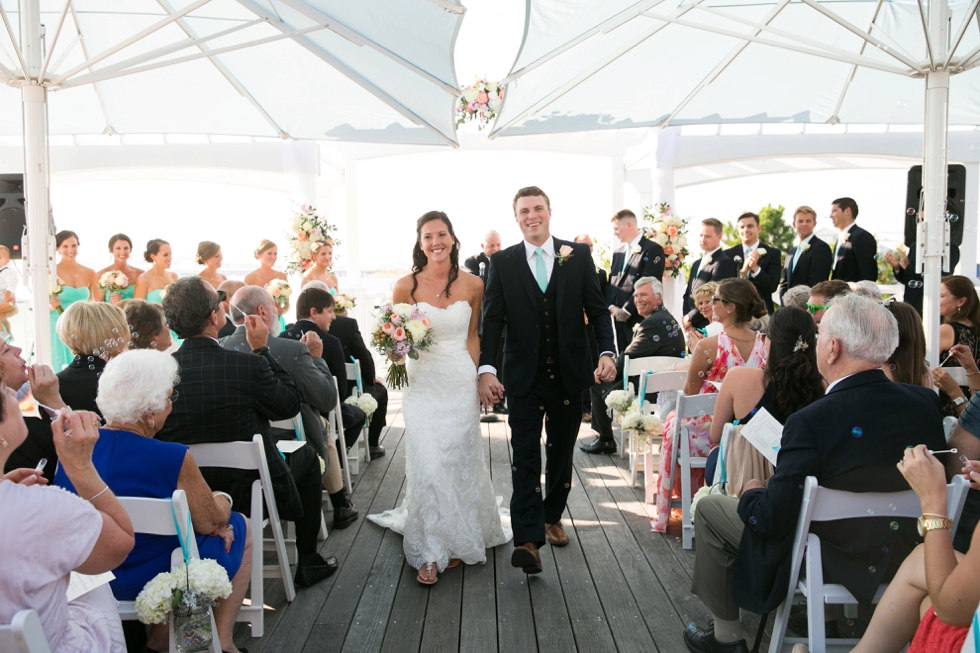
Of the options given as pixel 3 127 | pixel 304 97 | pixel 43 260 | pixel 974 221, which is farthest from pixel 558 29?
pixel 974 221

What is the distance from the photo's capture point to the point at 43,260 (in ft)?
17.6

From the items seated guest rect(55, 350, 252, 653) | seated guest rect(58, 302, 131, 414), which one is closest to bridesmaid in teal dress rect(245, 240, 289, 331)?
seated guest rect(58, 302, 131, 414)

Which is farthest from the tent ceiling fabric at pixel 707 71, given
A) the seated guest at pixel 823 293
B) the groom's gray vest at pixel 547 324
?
the groom's gray vest at pixel 547 324

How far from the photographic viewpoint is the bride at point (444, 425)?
415 cm

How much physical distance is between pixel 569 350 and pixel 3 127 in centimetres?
876

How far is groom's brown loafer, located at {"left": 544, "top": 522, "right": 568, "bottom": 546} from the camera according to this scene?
4531 mm

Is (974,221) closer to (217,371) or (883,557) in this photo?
(883,557)

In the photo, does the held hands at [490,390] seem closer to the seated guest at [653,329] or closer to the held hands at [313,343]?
the held hands at [313,343]

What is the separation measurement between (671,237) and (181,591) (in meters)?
8.09

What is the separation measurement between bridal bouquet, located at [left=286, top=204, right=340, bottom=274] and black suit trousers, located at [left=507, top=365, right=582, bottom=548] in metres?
6.10

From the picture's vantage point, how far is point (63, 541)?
6.37 feet

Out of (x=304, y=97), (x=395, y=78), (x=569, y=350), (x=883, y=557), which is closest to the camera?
(x=883, y=557)

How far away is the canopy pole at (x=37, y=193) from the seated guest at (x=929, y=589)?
5.37 m

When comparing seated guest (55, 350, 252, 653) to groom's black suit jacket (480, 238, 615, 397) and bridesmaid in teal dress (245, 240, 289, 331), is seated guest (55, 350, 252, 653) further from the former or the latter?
bridesmaid in teal dress (245, 240, 289, 331)
